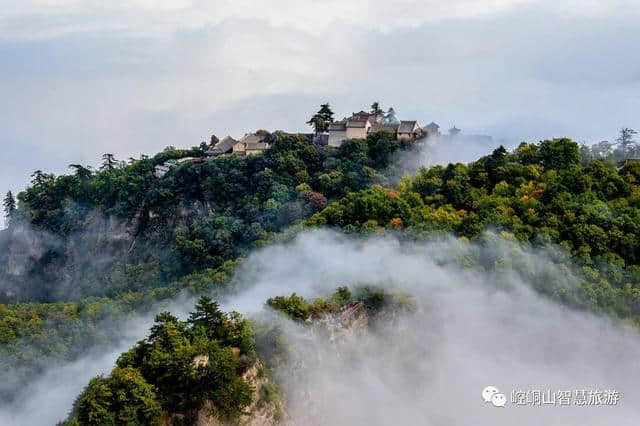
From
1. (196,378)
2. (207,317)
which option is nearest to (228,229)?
(207,317)

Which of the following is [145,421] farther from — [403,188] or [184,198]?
[184,198]

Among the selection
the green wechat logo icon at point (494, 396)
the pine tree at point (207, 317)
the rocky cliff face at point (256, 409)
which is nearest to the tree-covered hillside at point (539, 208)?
the green wechat logo icon at point (494, 396)

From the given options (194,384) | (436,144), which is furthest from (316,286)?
(436,144)

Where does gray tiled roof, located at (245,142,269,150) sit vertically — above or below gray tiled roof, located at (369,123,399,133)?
below

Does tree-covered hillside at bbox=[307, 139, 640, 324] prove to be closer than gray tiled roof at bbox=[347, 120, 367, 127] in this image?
Yes

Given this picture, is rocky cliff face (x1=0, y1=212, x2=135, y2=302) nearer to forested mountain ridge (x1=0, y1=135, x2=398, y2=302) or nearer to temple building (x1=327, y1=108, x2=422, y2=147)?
forested mountain ridge (x1=0, y1=135, x2=398, y2=302)

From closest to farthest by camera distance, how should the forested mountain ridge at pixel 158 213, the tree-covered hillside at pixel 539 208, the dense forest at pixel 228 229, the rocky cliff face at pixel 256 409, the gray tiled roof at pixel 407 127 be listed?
the rocky cliff face at pixel 256 409 < the dense forest at pixel 228 229 < the tree-covered hillside at pixel 539 208 < the forested mountain ridge at pixel 158 213 < the gray tiled roof at pixel 407 127

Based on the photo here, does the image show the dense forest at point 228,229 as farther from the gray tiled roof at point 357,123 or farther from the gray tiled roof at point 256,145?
the gray tiled roof at point 256,145

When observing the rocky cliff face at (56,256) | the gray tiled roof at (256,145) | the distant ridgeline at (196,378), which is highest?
the distant ridgeline at (196,378)

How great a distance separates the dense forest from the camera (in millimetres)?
25766

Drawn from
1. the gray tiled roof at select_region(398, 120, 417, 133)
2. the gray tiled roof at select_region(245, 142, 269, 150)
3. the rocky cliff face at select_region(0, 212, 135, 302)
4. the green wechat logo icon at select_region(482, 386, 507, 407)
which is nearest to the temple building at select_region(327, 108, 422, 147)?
the gray tiled roof at select_region(398, 120, 417, 133)

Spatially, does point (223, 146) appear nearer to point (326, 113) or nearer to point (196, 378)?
point (326, 113)

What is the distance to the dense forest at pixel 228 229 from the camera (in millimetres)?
25766

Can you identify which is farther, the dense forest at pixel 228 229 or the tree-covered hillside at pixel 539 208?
the tree-covered hillside at pixel 539 208
